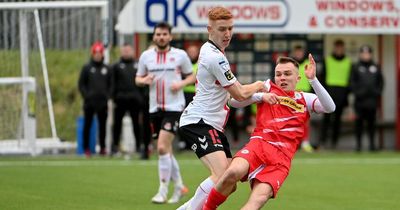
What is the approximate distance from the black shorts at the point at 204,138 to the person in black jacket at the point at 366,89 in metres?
12.3

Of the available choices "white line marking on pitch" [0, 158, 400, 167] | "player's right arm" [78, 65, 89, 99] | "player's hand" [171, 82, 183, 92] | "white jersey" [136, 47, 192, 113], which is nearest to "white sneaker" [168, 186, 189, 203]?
"white jersey" [136, 47, 192, 113]

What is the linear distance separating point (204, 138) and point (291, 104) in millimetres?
851

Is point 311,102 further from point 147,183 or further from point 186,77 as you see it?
point 147,183

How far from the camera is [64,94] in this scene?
2172 centimetres

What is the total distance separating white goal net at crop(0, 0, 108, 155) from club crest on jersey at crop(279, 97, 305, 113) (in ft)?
38.6

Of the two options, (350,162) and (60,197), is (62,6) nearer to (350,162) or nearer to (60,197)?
(350,162)

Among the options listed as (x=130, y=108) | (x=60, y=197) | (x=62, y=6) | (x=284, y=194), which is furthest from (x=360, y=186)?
(x=62, y=6)

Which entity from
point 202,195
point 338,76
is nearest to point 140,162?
point 338,76

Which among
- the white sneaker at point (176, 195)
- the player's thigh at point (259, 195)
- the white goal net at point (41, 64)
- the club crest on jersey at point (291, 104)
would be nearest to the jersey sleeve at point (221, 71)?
the club crest on jersey at point (291, 104)

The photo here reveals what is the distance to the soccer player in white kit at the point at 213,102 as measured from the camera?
29.3 ft

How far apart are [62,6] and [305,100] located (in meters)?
11.8

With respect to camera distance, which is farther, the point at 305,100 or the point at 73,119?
Answer: the point at 73,119

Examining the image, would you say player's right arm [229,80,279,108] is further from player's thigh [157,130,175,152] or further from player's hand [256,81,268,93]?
player's thigh [157,130,175,152]

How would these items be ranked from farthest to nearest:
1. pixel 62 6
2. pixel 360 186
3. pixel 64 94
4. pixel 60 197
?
1. pixel 64 94
2. pixel 62 6
3. pixel 360 186
4. pixel 60 197
